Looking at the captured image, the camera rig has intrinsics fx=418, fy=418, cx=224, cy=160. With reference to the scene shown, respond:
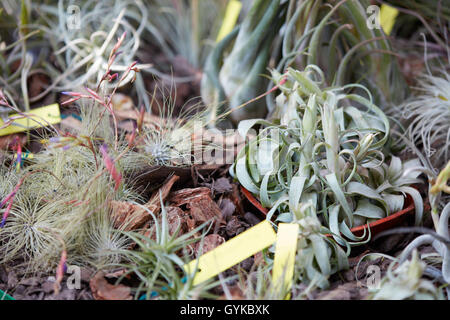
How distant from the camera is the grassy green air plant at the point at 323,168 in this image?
33.7 inches

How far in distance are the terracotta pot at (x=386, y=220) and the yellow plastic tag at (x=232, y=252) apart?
0.15m

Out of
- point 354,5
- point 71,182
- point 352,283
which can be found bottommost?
point 352,283

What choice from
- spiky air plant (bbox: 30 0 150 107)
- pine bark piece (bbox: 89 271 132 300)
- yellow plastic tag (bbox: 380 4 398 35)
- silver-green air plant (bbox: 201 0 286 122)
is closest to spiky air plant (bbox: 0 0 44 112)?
spiky air plant (bbox: 30 0 150 107)

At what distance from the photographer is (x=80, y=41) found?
1.31m

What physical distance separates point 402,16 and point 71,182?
132 cm

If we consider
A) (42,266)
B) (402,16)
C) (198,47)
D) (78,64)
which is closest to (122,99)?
(78,64)

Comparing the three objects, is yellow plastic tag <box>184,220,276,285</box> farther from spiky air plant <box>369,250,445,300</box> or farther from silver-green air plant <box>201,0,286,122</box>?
silver-green air plant <box>201,0,286,122</box>

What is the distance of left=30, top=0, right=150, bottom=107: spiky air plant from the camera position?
4.37 ft

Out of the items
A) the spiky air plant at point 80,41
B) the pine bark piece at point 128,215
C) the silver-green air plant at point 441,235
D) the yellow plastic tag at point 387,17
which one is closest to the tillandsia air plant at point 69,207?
the pine bark piece at point 128,215

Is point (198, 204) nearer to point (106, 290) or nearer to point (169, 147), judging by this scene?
point (169, 147)

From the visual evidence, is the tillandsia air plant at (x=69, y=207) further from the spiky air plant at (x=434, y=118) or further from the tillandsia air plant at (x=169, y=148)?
the spiky air plant at (x=434, y=118)

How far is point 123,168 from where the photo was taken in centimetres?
97

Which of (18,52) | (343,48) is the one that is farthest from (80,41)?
(343,48)

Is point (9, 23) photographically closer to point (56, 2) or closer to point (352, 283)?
point (56, 2)
